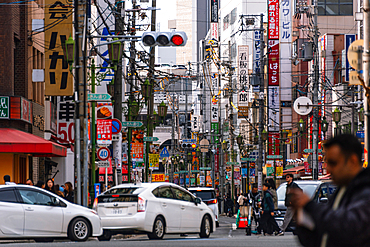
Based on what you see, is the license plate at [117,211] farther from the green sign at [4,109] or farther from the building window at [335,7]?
the building window at [335,7]

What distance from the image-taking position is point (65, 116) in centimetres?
3047

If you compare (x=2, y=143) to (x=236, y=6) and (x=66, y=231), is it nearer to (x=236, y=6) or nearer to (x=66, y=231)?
(x=66, y=231)

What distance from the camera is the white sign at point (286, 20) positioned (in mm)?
63688

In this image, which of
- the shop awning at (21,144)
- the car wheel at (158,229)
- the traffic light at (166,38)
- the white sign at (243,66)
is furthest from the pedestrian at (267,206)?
the white sign at (243,66)

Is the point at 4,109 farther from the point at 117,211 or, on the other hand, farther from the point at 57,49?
the point at 117,211

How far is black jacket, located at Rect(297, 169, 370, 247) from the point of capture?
10.6 ft

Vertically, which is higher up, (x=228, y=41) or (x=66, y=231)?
(x=228, y=41)

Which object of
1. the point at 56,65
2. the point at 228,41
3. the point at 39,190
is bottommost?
the point at 39,190

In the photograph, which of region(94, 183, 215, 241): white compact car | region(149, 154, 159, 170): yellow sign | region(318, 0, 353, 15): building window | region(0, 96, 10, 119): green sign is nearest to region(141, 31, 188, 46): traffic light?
region(94, 183, 215, 241): white compact car

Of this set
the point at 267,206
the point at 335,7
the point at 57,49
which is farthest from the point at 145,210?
the point at 335,7

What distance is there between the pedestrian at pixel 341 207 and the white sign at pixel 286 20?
61339 mm

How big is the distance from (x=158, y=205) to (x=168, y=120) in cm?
14453

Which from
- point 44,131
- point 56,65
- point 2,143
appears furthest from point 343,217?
point 44,131

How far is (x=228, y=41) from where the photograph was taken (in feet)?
331
